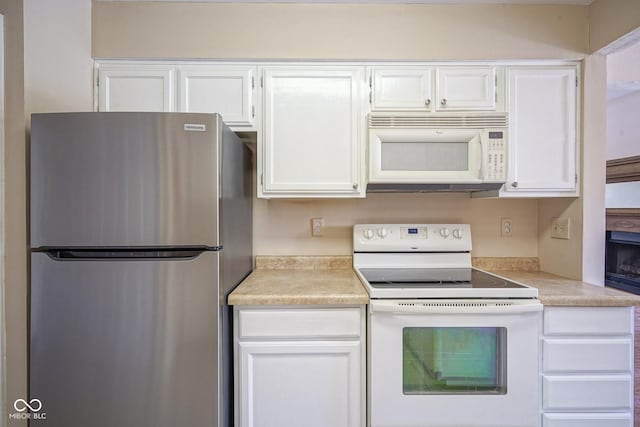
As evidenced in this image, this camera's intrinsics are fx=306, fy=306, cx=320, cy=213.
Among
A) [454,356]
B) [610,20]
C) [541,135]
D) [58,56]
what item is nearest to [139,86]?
[58,56]

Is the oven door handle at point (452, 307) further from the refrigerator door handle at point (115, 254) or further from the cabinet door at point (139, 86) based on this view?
the cabinet door at point (139, 86)

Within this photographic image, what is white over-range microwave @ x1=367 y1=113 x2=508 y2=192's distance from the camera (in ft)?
5.26

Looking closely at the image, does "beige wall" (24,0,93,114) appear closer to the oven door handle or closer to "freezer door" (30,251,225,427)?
"freezer door" (30,251,225,427)

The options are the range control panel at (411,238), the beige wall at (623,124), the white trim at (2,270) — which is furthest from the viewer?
the beige wall at (623,124)

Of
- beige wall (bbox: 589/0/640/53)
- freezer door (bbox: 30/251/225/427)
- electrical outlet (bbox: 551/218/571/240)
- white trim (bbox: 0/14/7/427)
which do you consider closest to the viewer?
freezer door (bbox: 30/251/225/427)

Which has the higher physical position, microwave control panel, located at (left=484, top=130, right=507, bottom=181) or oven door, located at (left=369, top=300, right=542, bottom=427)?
microwave control panel, located at (left=484, top=130, right=507, bottom=181)

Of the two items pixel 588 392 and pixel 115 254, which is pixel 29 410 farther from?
pixel 588 392

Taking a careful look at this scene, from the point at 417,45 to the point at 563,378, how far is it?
1.80 m

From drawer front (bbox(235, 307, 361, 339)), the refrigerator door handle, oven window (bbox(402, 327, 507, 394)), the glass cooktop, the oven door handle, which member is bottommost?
oven window (bbox(402, 327, 507, 394))

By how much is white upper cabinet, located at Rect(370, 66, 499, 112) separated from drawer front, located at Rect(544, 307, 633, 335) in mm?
1090

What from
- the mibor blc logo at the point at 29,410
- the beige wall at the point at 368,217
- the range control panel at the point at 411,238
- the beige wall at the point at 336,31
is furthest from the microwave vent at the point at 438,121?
the mibor blc logo at the point at 29,410

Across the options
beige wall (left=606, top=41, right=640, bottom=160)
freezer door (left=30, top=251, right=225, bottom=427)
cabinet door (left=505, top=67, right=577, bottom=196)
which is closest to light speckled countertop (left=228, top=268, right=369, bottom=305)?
freezer door (left=30, top=251, right=225, bottom=427)

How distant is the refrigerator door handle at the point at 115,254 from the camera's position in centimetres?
121

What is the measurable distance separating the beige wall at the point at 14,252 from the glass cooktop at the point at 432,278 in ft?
5.17
